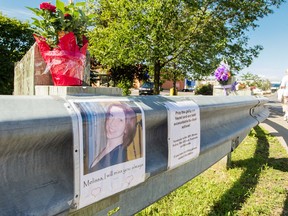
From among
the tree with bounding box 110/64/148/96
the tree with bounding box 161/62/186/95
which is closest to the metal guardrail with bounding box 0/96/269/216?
the tree with bounding box 161/62/186/95

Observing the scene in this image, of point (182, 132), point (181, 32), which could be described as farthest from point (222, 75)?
point (181, 32)

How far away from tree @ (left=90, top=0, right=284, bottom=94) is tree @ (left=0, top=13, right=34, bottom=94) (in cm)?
410

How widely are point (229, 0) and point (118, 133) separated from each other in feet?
58.2

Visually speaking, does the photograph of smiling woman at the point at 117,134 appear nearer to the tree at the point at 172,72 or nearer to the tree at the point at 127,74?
the tree at the point at 172,72

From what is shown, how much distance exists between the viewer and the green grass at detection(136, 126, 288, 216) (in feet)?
10.3

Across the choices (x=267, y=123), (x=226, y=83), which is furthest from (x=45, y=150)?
(x=267, y=123)

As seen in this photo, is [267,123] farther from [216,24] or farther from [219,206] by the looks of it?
[216,24]

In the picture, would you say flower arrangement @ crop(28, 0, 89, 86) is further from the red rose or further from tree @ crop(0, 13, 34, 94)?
tree @ crop(0, 13, 34, 94)

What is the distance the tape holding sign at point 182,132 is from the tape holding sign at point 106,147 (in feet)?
1.09

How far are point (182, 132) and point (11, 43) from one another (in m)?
18.2

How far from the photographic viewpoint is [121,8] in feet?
56.0

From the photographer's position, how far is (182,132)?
1883mm

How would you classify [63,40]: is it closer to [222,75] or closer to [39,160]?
[39,160]

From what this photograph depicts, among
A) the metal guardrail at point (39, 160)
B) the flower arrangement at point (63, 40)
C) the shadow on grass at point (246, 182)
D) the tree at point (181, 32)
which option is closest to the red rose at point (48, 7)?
the flower arrangement at point (63, 40)
